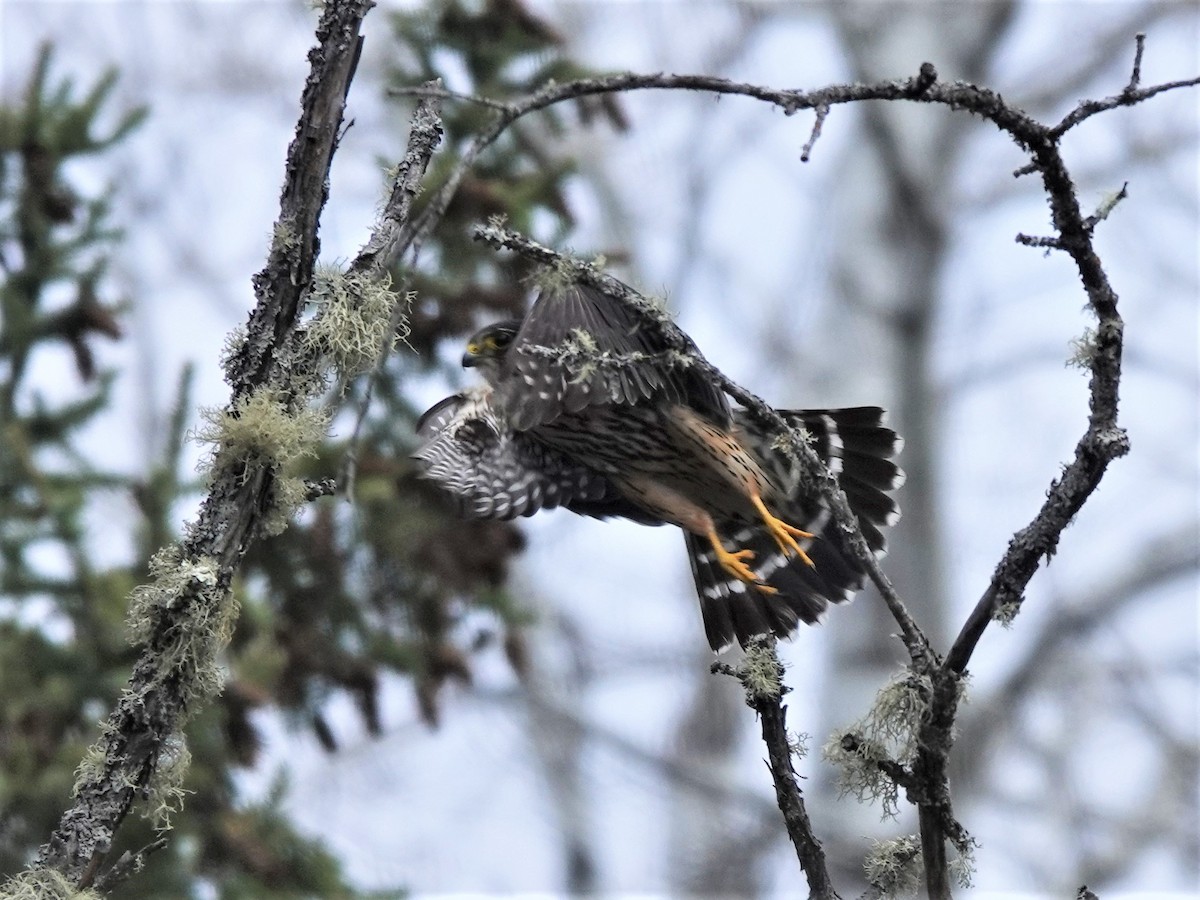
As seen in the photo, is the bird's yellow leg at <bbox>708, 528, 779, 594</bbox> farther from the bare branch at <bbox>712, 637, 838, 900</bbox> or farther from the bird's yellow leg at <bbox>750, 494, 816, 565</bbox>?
the bare branch at <bbox>712, 637, 838, 900</bbox>

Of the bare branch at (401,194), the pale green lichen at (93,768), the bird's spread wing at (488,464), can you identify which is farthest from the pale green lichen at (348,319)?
the bird's spread wing at (488,464)

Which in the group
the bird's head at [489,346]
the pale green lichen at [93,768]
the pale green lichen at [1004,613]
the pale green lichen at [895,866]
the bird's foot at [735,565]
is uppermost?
the bird's head at [489,346]

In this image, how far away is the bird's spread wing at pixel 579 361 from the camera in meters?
2.68

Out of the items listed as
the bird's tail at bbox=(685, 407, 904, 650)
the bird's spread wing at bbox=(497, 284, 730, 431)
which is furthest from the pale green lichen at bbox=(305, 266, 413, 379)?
Result: the bird's tail at bbox=(685, 407, 904, 650)

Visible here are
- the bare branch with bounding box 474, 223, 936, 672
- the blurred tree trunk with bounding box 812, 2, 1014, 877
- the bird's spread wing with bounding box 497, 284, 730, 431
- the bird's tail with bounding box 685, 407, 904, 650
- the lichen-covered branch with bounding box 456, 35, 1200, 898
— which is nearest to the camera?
the lichen-covered branch with bounding box 456, 35, 1200, 898

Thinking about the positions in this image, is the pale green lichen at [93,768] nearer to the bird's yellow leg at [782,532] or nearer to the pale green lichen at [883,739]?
the pale green lichen at [883,739]

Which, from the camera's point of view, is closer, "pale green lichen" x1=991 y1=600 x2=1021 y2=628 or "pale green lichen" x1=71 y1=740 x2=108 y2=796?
"pale green lichen" x1=71 y1=740 x2=108 y2=796

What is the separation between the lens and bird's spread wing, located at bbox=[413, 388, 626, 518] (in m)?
3.61

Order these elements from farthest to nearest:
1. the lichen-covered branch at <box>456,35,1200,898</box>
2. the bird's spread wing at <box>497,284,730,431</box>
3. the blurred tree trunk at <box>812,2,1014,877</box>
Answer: the blurred tree trunk at <box>812,2,1014,877</box>, the bird's spread wing at <box>497,284,730,431</box>, the lichen-covered branch at <box>456,35,1200,898</box>

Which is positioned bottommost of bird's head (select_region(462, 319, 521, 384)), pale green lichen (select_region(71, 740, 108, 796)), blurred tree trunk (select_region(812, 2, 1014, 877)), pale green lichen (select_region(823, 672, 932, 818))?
pale green lichen (select_region(71, 740, 108, 796))

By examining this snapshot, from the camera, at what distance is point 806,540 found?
13.1ft

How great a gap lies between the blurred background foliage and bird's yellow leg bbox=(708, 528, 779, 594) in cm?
96

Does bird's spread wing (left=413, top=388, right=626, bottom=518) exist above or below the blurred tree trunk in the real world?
below

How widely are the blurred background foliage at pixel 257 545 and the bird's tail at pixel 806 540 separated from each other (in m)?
0.89
